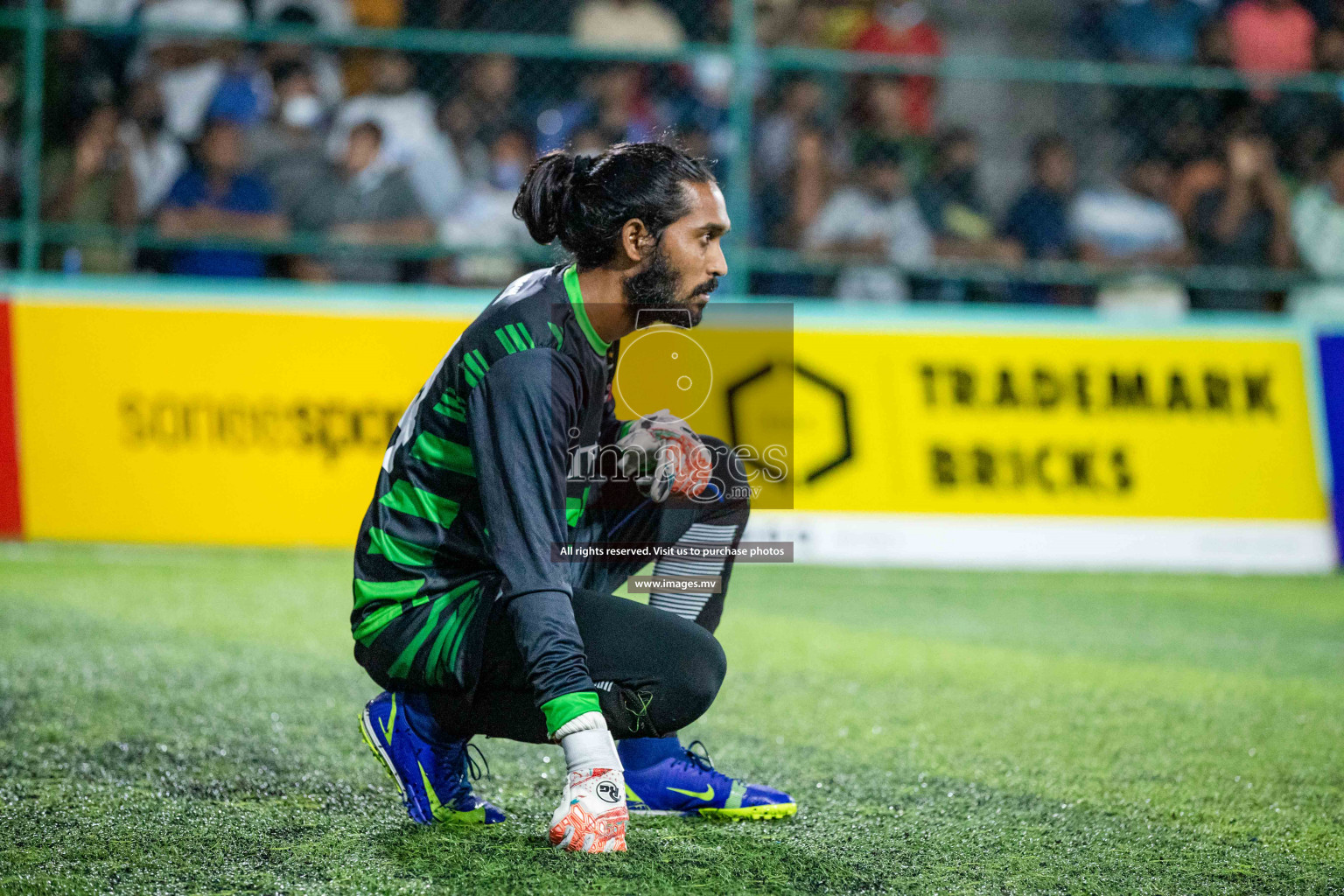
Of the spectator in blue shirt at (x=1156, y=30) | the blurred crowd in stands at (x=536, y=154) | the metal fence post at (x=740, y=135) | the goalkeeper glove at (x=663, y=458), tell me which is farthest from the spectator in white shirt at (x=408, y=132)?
the goalkeeper glove at (x=663, y=458)

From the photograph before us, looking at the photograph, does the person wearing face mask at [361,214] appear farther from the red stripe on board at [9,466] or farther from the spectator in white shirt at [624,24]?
the spectator in white shirt at [624,24]

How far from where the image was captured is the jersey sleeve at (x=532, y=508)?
2.41 metres

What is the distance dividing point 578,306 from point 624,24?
21.1 feet

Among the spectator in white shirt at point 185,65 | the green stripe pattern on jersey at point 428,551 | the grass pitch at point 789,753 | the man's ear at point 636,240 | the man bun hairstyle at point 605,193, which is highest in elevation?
the spectator in white shirt at point 185,65

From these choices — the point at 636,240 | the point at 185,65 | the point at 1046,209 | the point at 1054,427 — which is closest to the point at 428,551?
the point at 636,240

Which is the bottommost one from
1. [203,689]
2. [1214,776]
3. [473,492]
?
[1214,776]

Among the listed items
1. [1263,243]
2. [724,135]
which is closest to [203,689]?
[724,135]

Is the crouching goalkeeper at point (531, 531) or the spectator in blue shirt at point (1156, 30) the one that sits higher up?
the spectator in blue shirt at point (1156, 30)

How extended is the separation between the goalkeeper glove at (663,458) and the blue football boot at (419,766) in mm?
651

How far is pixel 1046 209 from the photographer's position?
26.3 feet

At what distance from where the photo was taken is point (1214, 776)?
329 centimetres

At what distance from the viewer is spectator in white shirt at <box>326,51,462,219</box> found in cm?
753

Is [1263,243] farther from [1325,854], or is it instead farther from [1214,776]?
[1325,854]

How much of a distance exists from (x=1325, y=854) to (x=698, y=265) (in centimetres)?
164
